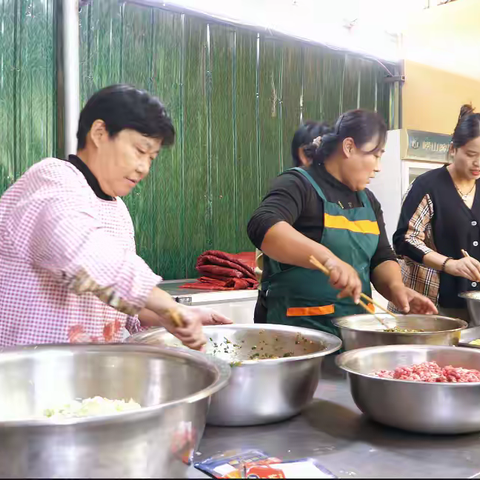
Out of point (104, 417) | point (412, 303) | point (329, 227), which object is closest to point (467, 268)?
point (412, 303)

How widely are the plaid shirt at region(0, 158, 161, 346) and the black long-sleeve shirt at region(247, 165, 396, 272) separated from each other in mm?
530

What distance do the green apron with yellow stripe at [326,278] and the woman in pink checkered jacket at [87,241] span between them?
0.48m

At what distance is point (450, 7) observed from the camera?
5219mm

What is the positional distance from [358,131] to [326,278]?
1.71 ft

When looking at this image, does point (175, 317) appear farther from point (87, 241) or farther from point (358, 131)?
point (358, 131)

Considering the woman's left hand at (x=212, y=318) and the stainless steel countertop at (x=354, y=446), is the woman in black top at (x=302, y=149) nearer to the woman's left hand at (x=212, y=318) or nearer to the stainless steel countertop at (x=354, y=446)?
the woman's left hand at (x=212, y=318)

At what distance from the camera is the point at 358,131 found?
2092mm

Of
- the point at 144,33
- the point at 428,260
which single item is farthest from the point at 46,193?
the point at 144,33

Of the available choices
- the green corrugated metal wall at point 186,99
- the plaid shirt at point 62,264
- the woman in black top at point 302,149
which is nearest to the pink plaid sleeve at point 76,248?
the plaid shirt at point 62,264

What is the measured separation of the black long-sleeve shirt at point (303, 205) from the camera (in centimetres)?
198

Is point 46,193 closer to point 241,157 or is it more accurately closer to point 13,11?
point 13,11

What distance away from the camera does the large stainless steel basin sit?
2.59 feet

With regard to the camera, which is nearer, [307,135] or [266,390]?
[266,390]

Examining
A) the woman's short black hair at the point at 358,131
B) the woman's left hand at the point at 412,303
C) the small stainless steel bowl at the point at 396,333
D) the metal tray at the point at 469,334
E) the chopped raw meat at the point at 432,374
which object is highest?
the woman's short black hair at the point at 358,131
